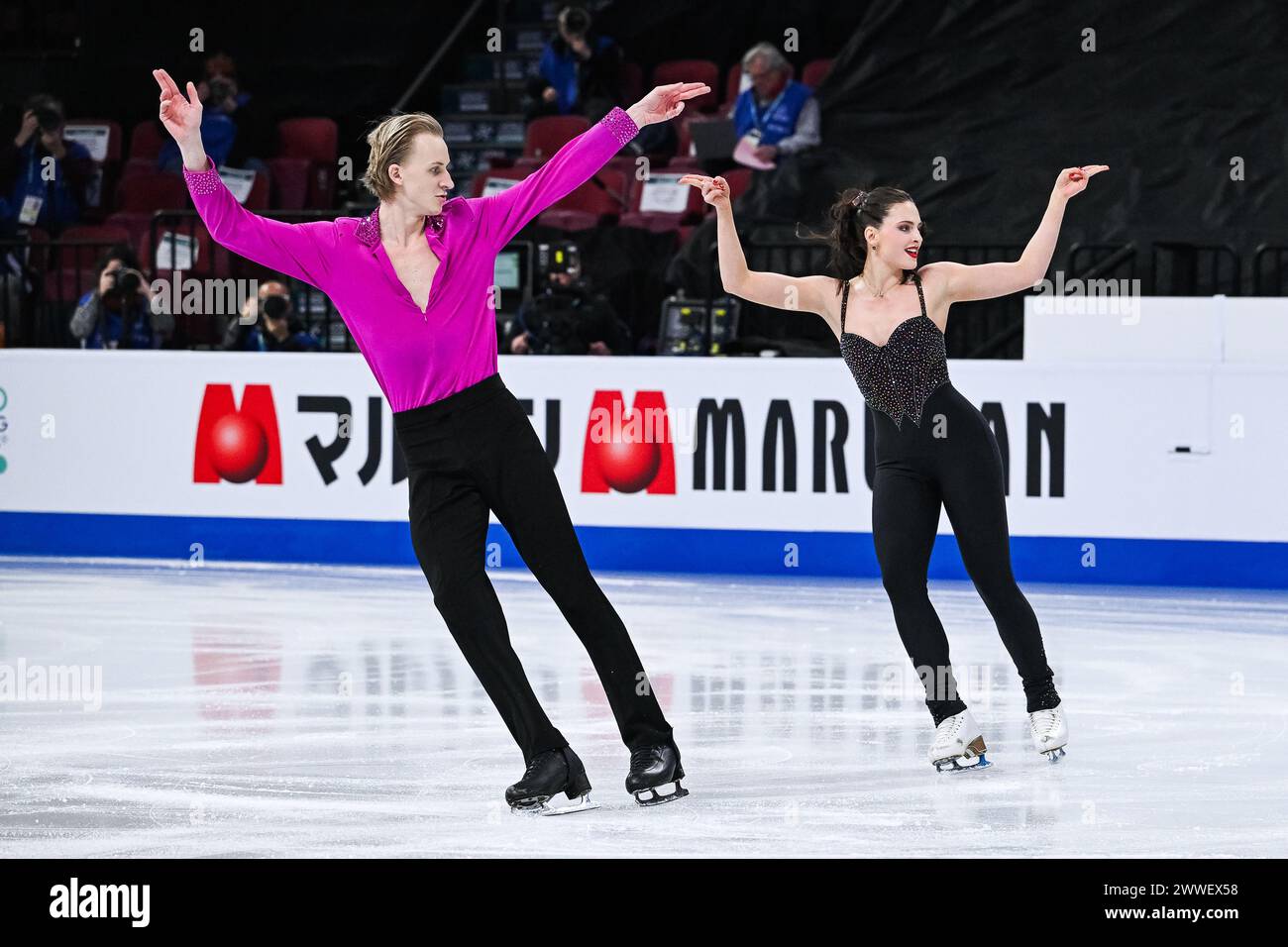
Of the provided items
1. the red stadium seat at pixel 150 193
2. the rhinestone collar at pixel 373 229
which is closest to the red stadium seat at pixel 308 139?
the red stadium seat at pixel 150 193

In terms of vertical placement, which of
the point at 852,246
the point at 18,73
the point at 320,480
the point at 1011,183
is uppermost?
the point at 18,73

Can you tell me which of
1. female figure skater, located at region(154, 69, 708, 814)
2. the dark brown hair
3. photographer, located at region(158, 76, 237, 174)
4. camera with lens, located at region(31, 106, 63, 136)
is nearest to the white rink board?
camera with lens, located at region(31, 106, 63, 136)

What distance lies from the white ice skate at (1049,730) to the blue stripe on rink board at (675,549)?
12.8 feet

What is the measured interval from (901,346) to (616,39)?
9.76 meters

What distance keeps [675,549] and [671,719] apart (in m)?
3.74

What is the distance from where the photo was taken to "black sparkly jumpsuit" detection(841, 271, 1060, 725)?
4855mm

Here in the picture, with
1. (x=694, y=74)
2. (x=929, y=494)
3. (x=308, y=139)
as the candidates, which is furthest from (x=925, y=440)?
(x=308, y=139)

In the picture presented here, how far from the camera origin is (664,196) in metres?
11.8

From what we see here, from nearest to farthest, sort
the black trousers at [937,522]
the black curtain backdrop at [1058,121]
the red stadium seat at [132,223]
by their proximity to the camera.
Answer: the black trousers at [937,522]
the black curtain backdrop at [1058,121]
the red stadium seat at [132,223]

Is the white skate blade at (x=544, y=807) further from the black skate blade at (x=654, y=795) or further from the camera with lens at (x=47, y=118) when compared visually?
the camera with lens at (x=47, y=118)

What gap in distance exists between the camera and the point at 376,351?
4332 mm

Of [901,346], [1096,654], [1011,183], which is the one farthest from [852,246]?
[1011,183]

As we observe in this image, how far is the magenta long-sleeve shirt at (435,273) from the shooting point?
14.0ft
